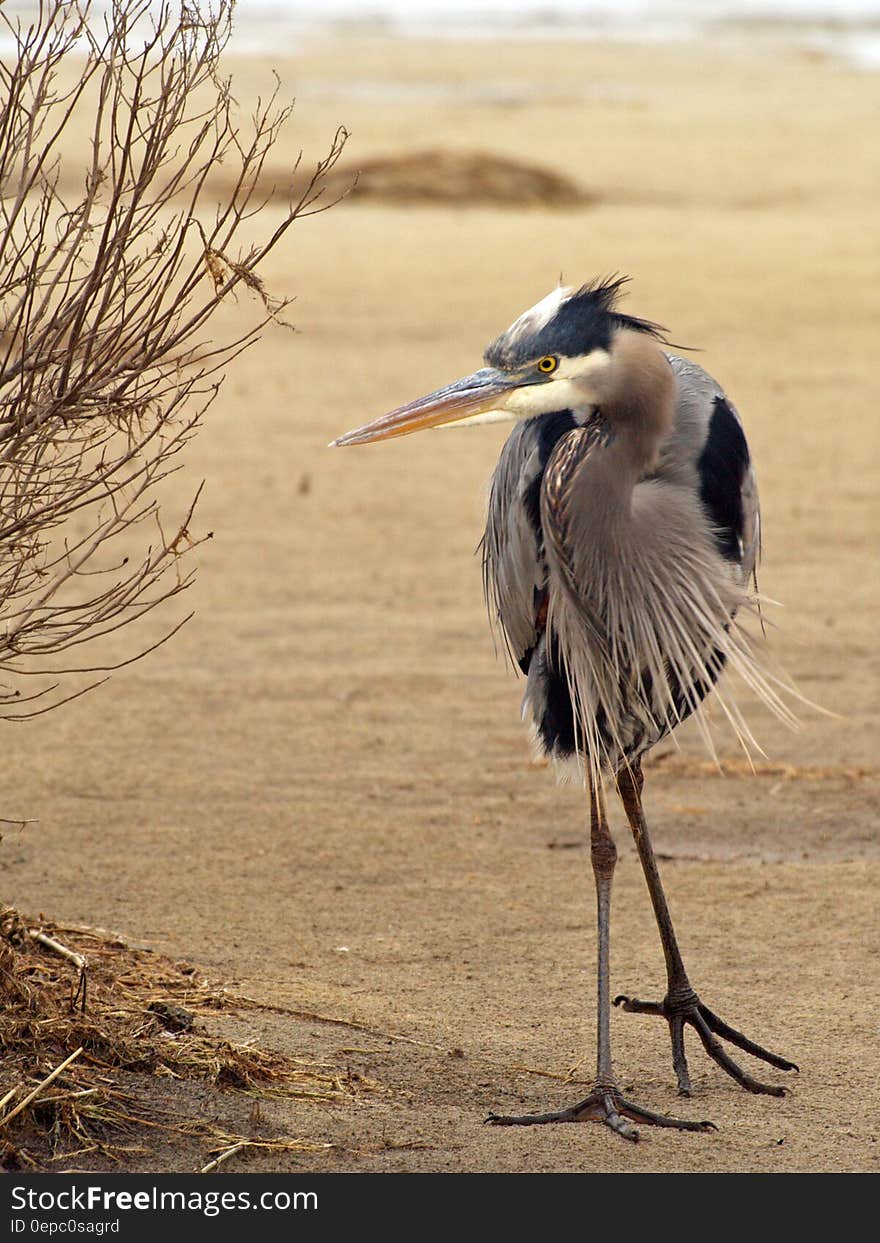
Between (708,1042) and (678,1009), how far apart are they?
129mm

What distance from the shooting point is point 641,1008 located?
4.61 meters

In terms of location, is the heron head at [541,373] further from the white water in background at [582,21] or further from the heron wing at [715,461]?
the white water in background at [582,21]

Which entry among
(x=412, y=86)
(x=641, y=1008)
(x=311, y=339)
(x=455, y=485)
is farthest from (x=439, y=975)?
(x=412, y=86)

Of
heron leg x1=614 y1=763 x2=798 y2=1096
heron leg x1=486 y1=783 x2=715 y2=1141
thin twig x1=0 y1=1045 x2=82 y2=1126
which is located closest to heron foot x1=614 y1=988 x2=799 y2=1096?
heron leg x1=614 y1=763 x2=798 y2=1096

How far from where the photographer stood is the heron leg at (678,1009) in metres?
4.32

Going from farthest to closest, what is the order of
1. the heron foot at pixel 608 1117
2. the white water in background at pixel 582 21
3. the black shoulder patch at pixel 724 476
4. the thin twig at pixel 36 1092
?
the white water in background at pixel 582 21, the black shoulder patch at pixel 724 476, the heron foot at pixel 608 1117, the thin twig at pixel 36 1092

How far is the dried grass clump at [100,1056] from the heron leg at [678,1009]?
33.6 inches

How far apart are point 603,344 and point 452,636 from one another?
13.2 ft

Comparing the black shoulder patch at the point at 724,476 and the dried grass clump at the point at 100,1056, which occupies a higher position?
the black shoulder patch at the point at 724,476

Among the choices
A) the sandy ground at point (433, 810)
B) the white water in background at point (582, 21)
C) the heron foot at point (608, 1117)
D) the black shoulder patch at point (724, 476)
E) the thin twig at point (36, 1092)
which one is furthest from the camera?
the white water in background at point (582, 21)

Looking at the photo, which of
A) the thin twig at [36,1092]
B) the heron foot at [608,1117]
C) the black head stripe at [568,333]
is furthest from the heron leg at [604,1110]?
the black head stripe at [568,333]

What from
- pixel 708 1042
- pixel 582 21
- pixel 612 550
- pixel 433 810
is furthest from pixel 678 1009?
pixel 582 21

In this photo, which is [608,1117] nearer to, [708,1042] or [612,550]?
[708,1042]

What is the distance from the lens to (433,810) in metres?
6.16
